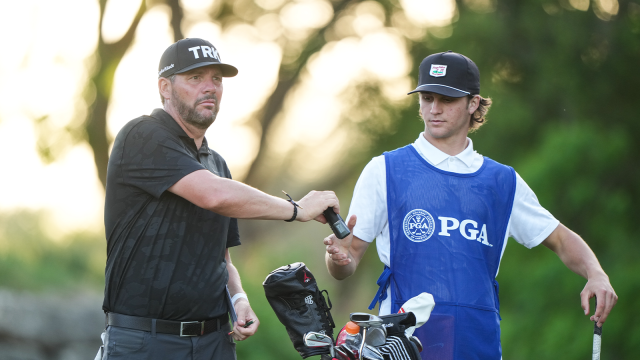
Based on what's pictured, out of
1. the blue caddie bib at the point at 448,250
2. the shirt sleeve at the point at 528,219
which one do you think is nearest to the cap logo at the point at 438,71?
the blue caddie bib at the point at 448,250

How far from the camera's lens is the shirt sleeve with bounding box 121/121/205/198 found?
3082 millimetres

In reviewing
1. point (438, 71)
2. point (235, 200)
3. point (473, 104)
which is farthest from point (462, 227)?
point (235, 200)

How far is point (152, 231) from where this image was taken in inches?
124

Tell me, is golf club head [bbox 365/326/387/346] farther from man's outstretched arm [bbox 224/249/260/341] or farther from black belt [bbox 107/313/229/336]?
black belt [bbox 107/313/229/336]

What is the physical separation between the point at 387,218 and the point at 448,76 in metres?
0.82

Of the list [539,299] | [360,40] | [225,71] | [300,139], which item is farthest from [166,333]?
[300,139]

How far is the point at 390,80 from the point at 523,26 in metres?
2.45

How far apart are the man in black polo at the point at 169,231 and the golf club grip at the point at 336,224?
4cm

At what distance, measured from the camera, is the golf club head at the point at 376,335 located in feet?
9.11

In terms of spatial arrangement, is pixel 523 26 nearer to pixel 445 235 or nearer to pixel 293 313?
pixel 445 235

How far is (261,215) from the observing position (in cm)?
310

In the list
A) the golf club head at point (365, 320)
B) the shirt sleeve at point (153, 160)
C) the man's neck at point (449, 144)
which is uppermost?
the man's neck at point (449, 144)

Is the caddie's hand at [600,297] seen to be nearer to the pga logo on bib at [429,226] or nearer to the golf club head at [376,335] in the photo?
the pga logo on bib at [429,226]

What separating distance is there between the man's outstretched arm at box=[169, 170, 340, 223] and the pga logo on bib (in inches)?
18.4
